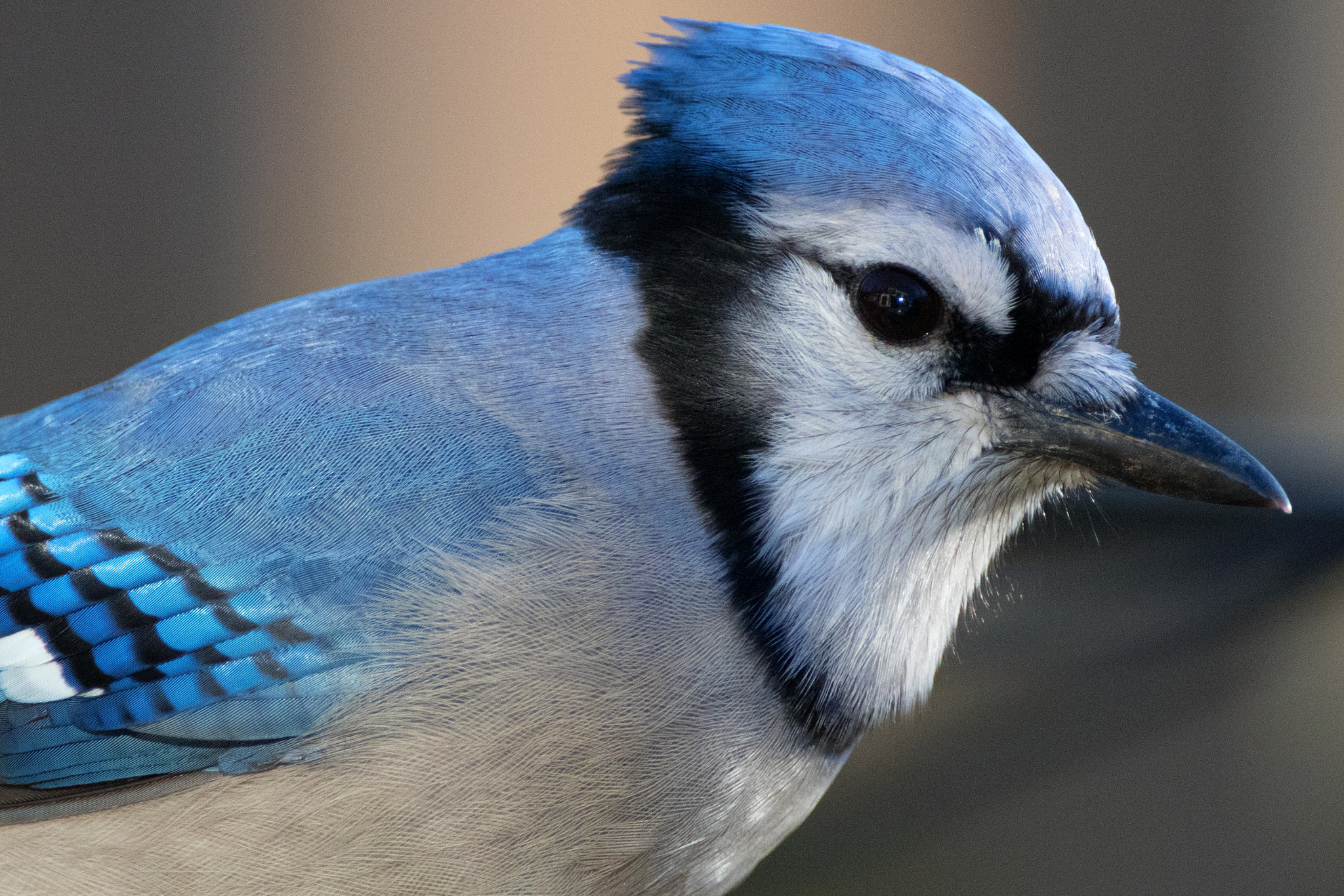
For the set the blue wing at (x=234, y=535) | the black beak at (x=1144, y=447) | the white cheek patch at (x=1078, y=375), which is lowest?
the blue wing at (x=234, y=535)

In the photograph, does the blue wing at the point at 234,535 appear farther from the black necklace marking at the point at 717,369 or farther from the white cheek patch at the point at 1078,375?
the white cheek patch at the point at 1078,375

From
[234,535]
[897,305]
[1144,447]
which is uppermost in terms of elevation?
[897,305]

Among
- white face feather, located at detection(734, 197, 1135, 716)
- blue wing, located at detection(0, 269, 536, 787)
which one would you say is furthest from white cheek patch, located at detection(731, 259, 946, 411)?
blue wing, located at detection(0, 269, 536, 787)

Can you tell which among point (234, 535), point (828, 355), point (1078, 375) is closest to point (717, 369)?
point (828, 355)

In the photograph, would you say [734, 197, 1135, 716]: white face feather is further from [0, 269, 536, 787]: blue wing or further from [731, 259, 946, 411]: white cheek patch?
[0, 269, 536, 787]: blue wing

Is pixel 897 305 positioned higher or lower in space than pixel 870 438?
higher

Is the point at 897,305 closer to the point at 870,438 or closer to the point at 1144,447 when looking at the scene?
the point at 870,438

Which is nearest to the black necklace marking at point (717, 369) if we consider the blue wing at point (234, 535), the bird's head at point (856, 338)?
the bird's head at point (856, 338)
